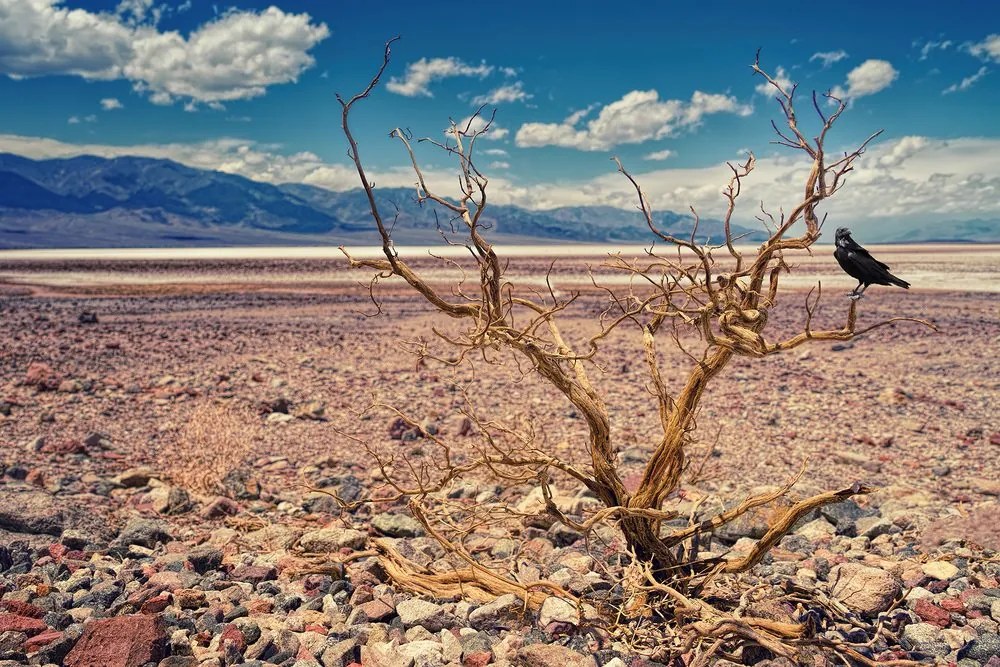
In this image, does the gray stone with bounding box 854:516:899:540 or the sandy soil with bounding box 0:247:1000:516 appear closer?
the gray stone with bounding box 854:516:899:540

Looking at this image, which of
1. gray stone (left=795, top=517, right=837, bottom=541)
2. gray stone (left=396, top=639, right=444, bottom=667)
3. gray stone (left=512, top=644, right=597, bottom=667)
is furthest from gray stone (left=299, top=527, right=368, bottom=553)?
gray stone (left=795, top=517, right=837, bottom=541)

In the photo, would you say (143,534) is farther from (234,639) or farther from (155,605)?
(234,639)

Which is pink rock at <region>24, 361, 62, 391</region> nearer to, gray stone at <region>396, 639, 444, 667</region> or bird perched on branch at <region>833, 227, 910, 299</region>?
gray stone at <region>396, 639, 444, 667</region>

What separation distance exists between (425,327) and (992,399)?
1063 centimetres

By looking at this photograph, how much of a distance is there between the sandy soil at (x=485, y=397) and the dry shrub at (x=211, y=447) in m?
0.05

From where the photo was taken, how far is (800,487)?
626cm

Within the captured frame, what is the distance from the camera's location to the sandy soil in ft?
22.5

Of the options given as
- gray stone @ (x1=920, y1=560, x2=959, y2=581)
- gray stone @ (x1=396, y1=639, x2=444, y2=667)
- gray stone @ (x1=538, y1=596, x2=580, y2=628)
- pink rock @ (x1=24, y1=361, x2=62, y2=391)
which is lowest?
gray stone @ (x1=920, y1=560, x2=959, y2=581)

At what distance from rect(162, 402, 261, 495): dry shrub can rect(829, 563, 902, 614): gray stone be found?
474cm

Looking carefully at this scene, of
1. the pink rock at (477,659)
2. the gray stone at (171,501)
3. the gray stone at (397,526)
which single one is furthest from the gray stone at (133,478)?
the pink rock at (477,659)

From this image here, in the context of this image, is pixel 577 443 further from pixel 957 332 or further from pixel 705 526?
pixel 957 332

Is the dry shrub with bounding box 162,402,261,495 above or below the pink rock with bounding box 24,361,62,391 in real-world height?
below

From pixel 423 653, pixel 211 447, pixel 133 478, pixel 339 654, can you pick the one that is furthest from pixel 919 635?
pixel 211 447

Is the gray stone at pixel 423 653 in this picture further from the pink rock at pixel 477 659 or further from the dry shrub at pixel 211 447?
the dry shrub at pixel 211 447
